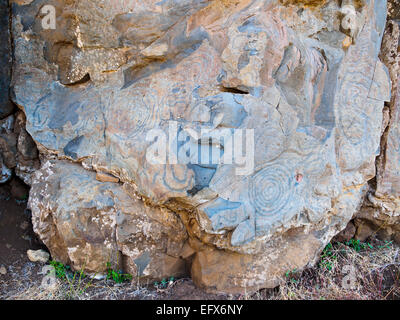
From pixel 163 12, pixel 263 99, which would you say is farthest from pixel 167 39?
pixel 263 99

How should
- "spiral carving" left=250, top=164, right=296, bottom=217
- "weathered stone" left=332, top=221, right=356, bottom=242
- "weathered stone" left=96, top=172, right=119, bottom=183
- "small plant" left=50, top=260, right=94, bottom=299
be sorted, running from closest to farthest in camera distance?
"spiral carving" left=250, top=164, right=296, bottom=217 → "small plant" left=50, top=260, right=94, bottom=299 → "weathered stone" left=96, top=172, right=119, bottom=183 → "weathered stone" left=332, top=221, right=356, bottom=242

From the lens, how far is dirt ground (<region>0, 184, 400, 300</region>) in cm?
241

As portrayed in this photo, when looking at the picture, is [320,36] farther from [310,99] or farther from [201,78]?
[201,78]

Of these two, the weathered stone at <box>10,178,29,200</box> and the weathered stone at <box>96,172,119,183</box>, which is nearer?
the weathered stone at <box>96,172,119,183</box>

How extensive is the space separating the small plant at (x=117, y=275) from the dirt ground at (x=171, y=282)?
3 cm

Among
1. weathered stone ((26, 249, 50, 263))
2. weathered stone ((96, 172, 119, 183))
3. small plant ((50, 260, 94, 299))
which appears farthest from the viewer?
weathered stone ((26, 249, 50, 263))

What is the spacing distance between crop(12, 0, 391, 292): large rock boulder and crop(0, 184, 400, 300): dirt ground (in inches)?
3.9

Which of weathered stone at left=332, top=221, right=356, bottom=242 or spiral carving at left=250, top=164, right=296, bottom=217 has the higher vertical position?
spiral carving at left=250, top=164, right=296, bottom=217

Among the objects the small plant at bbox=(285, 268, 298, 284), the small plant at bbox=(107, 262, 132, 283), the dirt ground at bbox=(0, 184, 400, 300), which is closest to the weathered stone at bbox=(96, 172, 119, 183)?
the small plant at bbox=(107, 262, 132, 283)

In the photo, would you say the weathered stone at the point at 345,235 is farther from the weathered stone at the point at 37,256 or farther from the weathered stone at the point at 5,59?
the weathered stone at the point at 5,59

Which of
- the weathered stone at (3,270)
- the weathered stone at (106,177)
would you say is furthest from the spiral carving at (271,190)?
the weathered stone at (3,270)

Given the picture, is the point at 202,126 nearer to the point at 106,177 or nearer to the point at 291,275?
the point at 106,177

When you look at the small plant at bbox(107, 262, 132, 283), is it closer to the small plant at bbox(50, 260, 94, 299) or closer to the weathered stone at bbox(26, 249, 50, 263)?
the small plant at bbox(50, 260, 94, 299)

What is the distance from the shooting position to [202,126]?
228 cm
